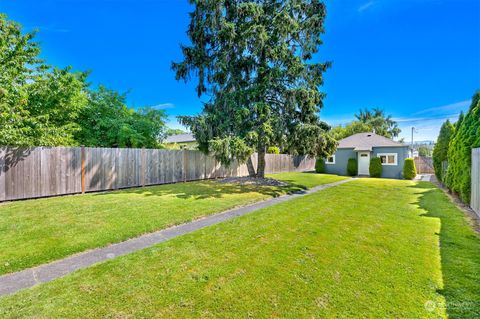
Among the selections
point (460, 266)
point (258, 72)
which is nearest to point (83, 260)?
point (460, 266)

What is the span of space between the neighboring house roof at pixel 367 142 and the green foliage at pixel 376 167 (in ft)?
3.69

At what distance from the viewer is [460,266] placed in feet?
10.9

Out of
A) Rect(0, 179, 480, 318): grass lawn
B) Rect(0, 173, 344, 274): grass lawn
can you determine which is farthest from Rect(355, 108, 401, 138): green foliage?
Rect(0, 179, 480, 318): grass lawn

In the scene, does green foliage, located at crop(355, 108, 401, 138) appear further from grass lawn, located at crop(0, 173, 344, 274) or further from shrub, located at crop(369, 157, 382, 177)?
grass lawn, located at crop(0, 173, 344, 274)

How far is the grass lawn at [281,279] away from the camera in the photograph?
2.34 m

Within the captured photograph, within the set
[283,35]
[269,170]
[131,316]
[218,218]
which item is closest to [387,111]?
[269,170]

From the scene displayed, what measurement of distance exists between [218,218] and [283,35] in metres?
9.87

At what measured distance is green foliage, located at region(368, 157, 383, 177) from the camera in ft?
63.6

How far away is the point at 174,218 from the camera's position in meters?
5.67

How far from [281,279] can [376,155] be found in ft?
67.8

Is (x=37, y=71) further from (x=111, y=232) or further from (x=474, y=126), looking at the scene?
(x=474, y=126)

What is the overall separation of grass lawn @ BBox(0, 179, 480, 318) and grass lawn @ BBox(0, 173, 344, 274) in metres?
1.00

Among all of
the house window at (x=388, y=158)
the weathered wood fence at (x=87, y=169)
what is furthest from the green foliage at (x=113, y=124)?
the house window at (x=388, y=158)

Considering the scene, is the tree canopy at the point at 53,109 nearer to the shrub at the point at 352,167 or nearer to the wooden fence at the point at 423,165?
the shrub at the point at 352,167
